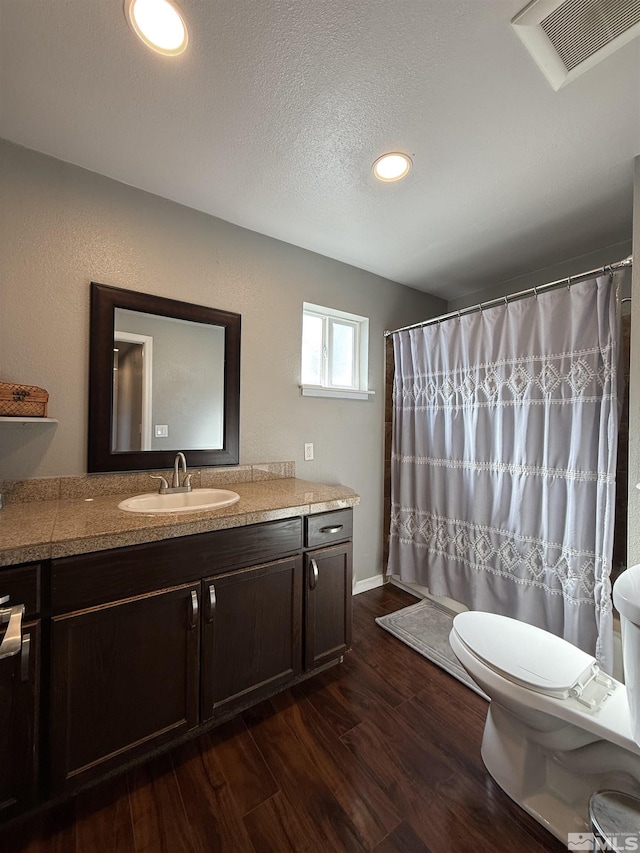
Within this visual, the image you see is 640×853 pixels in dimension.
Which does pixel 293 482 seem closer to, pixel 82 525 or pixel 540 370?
pixel 82 525

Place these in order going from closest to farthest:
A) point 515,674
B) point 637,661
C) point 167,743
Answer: point 637,661
point 515,674
point 167,743

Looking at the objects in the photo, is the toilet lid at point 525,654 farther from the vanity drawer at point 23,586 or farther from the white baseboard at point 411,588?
the vanity drawer at point 23,586

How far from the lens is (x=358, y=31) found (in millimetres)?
979

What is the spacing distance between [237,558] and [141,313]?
4.17 feet

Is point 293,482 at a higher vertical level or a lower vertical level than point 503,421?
lower

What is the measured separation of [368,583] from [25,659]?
2104 millimetres

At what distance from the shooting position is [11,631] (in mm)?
818

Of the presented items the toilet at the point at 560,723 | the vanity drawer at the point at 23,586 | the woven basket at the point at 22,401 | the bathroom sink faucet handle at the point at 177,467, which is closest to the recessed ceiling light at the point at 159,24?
the woven basket at the point at 22,401

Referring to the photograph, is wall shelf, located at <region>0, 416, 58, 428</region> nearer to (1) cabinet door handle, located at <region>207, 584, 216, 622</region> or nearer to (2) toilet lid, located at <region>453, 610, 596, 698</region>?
(1) cabinet door handle, located at <region>207, 584, 216, 622</region>

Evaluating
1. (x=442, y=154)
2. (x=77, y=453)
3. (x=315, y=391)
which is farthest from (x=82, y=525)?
(x=442, y=154)

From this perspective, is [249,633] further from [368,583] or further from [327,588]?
[368,583]

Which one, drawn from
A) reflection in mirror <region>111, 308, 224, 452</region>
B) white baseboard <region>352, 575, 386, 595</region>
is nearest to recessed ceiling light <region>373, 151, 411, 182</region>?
reflection in mirror <region>111, 308, 224, 452</region>

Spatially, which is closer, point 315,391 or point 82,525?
point 82,525

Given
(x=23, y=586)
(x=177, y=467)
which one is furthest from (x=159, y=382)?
(x=23, y=586)
